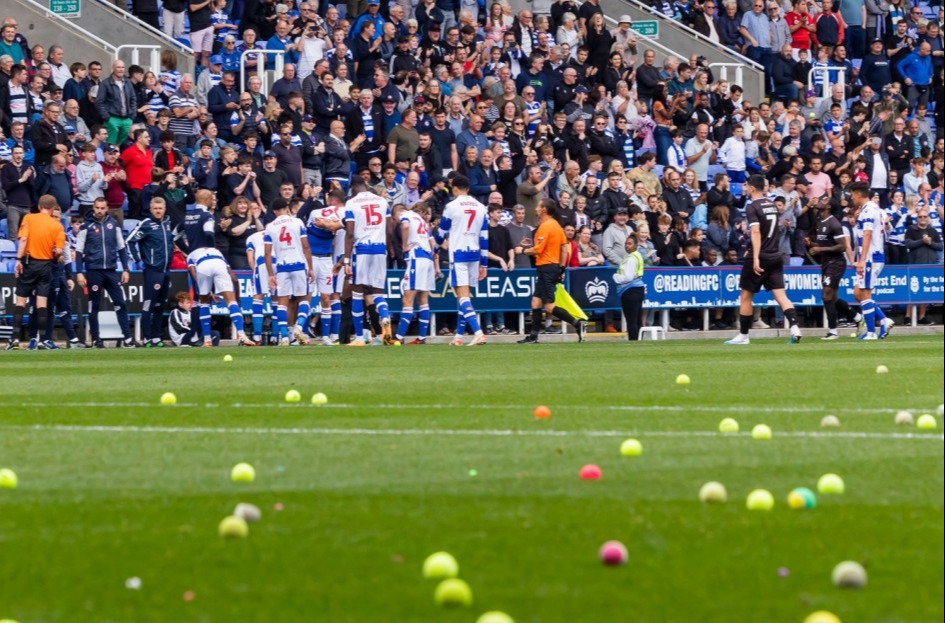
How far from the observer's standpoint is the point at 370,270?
25047mm

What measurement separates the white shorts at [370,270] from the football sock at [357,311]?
0.62 meters

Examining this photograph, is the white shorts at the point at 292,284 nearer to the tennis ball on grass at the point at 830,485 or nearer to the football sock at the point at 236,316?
the football sock at the point at 236,316

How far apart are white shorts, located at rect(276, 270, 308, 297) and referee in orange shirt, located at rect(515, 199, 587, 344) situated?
11.8 feet

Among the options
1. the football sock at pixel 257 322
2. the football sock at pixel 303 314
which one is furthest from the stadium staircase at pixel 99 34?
the football sock at pixel 303 314

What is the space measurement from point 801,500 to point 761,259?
17.3m

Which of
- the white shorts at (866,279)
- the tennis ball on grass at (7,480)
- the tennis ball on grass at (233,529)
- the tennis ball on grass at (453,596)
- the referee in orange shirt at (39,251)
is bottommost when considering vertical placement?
the tennis ball on grass at (453,596)

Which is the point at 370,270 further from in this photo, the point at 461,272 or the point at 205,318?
the point at 205,318

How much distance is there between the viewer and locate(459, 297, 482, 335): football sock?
2467cm

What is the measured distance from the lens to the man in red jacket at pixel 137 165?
2645cm

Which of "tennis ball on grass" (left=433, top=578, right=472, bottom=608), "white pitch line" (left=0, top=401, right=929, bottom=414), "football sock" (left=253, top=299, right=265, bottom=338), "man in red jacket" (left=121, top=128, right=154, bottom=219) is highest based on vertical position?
"man in red jacket" (left=121, top=128, right=154, bottom=219)

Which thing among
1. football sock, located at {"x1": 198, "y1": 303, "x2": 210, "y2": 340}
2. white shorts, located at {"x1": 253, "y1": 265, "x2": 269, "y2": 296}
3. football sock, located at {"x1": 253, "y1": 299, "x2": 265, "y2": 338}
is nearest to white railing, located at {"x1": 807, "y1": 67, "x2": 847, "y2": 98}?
football sock, located at {"x1": 253, "y1": 299, "x2": 265, "y2": 338}

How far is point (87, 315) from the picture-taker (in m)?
26.9

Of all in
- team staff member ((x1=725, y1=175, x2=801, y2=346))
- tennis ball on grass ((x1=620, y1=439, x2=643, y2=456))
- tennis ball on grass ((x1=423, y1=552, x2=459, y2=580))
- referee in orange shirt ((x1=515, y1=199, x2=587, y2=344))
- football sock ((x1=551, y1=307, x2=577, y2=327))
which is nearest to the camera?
tennis ball on grass ((x1=423, y1=552, x2=459, y2=580))

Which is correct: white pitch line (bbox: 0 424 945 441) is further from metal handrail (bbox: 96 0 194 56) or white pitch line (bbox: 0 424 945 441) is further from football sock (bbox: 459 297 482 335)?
metal handrail (bbox: 96 0 194 56)
